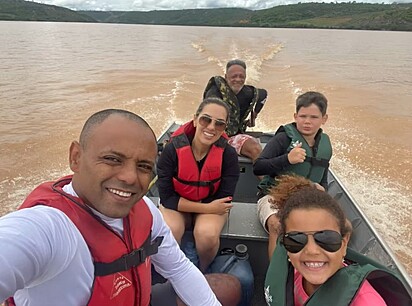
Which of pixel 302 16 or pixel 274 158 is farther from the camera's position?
pixel 302 16

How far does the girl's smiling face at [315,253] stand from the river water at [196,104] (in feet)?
7.72

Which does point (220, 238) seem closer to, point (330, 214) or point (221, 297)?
point (221, 297)

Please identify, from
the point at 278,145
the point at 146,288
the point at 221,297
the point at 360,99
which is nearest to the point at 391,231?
the point at 278,145

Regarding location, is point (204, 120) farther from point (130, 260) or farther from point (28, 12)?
point (28, 12)

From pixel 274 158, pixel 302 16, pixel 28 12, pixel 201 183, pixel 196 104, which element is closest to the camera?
pixel 201 183

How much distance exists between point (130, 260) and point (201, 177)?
105 centimetres

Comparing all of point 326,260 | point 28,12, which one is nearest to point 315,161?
point 326,260

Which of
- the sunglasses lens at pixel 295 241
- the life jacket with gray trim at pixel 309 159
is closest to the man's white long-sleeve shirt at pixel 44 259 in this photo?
the sunglasses lens at pixel 295 241

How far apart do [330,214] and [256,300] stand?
1041 millimetres

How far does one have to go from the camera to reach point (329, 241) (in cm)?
116

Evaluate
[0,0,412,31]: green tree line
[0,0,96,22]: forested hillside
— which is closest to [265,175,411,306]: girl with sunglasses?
[0,0,412,31]: green tree line

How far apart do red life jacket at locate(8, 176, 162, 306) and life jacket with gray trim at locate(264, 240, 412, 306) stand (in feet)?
1.66

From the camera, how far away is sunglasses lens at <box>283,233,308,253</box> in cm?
118

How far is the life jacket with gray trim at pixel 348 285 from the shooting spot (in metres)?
1.11
